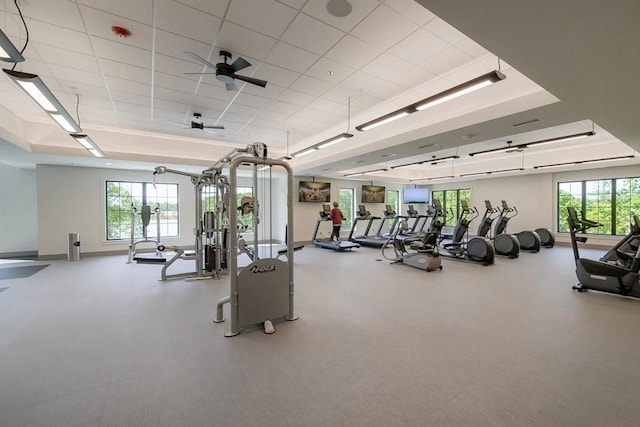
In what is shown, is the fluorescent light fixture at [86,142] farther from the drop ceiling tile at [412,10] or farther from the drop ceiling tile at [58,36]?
the drop ceiling tile at [412,10]

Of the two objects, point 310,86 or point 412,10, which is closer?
point 412,10

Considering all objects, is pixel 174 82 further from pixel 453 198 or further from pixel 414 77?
pixel 453 198

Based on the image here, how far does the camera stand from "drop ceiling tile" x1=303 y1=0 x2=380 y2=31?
284 cm

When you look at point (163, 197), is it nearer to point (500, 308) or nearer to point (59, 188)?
point (59, 188)

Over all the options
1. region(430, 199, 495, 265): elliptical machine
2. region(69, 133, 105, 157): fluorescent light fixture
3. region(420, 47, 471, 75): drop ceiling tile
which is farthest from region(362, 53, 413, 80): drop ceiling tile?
region(69, 133, 105, 157): fluorescent light fixture

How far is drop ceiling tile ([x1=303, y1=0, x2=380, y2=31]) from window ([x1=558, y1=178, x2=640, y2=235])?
11.0m

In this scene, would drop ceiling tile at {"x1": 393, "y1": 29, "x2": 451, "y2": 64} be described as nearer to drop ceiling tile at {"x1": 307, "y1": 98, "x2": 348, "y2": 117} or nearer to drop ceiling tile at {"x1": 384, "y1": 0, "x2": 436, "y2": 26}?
drop ceiling tile at {"x1": 384, "y1": 0, "x2": 436, "y2": 26}

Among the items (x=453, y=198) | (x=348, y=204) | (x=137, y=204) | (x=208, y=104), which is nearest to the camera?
(x=208, y=104)

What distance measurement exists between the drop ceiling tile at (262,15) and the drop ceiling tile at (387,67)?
4.67ft

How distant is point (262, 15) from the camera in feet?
9.96

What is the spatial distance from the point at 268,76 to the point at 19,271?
722 cm

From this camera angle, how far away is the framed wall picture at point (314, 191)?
441 inches

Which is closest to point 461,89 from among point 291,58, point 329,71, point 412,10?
point 412,10

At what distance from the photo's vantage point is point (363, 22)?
314cm
